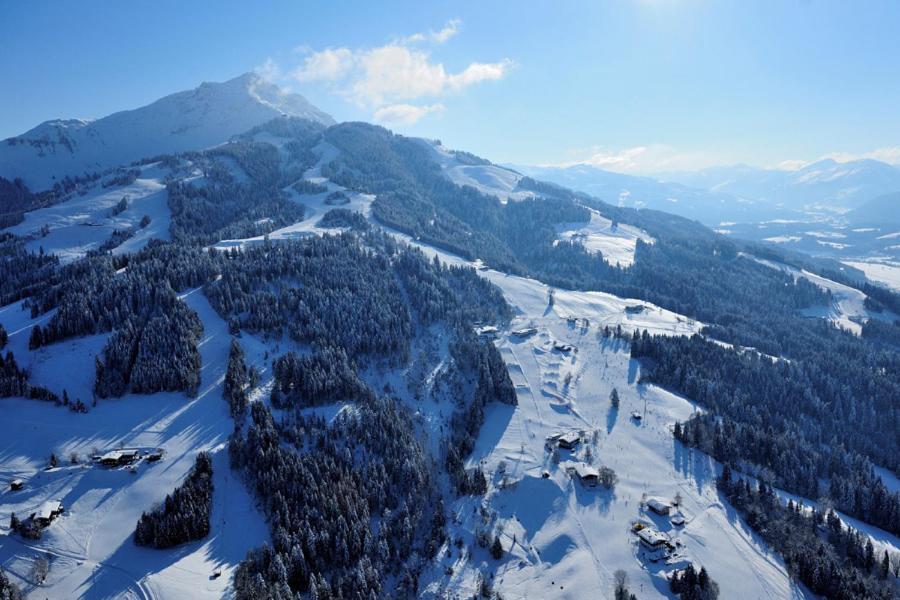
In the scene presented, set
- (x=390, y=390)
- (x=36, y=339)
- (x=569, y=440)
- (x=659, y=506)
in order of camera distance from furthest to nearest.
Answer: (x=390, y=390)
(x=36, y=339)
(x=569, y=440)
(x=659, y=506)

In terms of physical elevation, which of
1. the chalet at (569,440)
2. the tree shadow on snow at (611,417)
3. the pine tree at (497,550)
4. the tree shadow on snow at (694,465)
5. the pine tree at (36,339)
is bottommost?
the tree shadow on snow at (694,465)

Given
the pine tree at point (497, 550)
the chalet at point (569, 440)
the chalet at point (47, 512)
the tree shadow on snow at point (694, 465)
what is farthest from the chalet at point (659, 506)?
the chalet at point (47, 512)

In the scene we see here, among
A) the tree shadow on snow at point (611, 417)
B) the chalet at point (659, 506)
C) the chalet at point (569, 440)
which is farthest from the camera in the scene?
the tree shadow on snow at point (611, 417)

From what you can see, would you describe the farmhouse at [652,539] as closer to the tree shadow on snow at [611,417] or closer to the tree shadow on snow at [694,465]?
the tree shadow on snow at [694,465]

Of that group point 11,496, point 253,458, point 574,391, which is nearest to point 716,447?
point 574,391

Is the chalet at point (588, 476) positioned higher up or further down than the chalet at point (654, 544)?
higher up

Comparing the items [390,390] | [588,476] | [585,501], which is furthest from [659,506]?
[390,390]

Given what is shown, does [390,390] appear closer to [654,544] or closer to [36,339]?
[654,544]
